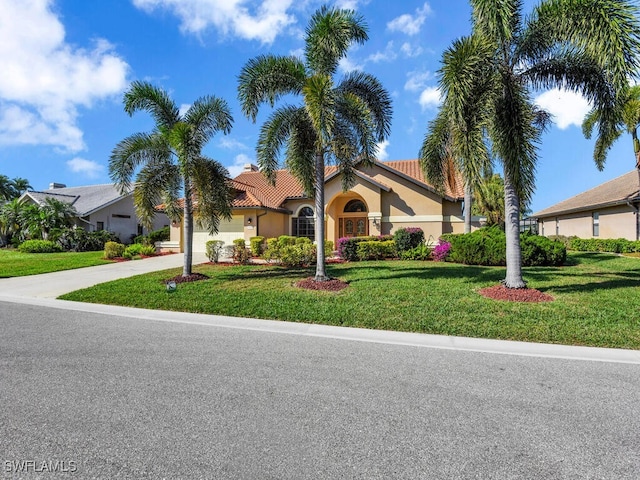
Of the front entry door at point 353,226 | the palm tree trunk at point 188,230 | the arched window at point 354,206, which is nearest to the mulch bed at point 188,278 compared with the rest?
the palm tree trunk at point 188,230

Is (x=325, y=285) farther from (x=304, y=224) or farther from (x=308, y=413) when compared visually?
(x=304, y=224)

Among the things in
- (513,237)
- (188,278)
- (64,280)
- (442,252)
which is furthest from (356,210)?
Answer: (64,280)

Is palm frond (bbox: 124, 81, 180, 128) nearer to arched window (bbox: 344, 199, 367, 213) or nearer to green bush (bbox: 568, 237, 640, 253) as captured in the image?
arched window (bbox: 344, 199, 367, 213)

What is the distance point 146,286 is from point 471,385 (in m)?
9.97

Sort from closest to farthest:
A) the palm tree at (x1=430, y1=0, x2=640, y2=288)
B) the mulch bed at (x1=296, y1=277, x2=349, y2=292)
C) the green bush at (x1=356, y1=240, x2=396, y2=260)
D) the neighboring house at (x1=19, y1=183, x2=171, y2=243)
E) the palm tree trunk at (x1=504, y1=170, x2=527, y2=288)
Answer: the palm tree at (x1=430, y1=0, x2=640, y2=288)
the palm tree trunk at (x1=504, y1=170, x2=527, y2=288)
the mulch bed at (x1=296, y1=277, x2=349, y2=292)
the green bush at (x1=356, y1=240, x2=396, y2=260)
the neighboring house at (x1=19, y1=183, x2=171, y2=243)

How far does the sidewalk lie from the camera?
10.7m

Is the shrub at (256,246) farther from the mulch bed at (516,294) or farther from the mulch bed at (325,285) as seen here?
the mulch bed at (516,294)

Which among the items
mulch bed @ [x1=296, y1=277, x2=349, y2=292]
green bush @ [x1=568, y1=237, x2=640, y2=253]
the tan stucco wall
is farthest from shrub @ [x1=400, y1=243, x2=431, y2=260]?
the tan stucco wall

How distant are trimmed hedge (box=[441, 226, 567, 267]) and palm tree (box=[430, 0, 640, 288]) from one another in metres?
6.37

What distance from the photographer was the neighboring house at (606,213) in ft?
69.2

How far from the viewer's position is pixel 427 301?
8.37 meters

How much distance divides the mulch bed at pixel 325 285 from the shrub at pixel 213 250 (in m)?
7.72

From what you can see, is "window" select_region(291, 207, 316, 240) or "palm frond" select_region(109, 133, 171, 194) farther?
"window" select_region(291, 207, 316, 240)

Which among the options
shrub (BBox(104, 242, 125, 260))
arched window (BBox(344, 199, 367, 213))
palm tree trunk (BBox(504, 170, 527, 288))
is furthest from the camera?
arched window (BBox(344, 199, 367, 213))
